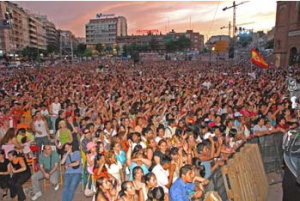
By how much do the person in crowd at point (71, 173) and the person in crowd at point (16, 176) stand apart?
90 cm

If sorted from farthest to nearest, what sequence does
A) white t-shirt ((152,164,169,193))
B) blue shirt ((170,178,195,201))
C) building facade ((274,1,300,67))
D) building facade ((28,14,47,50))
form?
building facade ((28,14,47,50)) → building facade ((274,1,300,67)) → white t-shirt ((152,164,169,193)) → blue shirt ((170,178,195,201))

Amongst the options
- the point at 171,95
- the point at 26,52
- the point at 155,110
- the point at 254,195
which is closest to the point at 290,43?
the point at 171,95

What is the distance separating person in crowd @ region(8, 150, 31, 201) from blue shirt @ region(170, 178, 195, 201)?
3.62 metres

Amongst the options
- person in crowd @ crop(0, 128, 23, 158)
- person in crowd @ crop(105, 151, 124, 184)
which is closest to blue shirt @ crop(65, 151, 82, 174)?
person in crowd @ crop(105, 151, 124, 184)

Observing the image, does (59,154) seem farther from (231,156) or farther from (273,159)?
(273,159)

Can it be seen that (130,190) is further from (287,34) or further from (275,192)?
(287,34)

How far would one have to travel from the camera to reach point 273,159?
28.1 feet

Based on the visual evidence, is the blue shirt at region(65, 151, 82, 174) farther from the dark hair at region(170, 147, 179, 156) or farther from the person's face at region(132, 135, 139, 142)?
the dark hair at region(170, 147, 179, 156)

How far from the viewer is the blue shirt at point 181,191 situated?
5.20 meters

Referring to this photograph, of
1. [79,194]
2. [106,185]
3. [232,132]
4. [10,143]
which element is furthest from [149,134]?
[10,143]

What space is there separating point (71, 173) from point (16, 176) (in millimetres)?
1184

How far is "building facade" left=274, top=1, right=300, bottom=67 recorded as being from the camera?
40.2m

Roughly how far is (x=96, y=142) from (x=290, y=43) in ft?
130

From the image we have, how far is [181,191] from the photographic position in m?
5.23
